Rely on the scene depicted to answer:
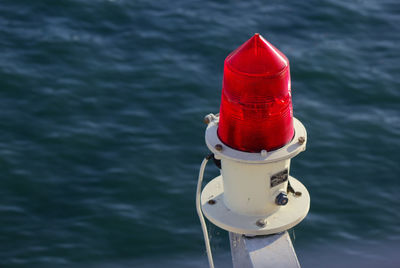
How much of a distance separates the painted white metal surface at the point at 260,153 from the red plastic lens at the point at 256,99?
0.8 inches

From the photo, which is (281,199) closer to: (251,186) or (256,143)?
(251,186)

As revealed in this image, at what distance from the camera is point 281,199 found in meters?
2.42

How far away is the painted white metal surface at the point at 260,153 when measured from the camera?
2299mm

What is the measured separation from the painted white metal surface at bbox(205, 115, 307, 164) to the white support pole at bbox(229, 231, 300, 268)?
28 cm

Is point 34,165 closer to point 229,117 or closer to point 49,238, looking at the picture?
point 49,238

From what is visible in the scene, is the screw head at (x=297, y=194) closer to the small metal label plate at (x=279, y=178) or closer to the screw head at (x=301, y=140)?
the small metal label plate at (x=279, y=178)

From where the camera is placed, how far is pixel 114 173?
6871mm

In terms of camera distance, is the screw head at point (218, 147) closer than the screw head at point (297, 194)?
Yes

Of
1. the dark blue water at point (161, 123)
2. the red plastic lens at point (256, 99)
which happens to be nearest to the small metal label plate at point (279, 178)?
the red plastic lens at point (256, 99)

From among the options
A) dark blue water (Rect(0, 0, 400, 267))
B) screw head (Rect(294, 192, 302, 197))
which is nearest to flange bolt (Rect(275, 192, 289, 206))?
screw head (Rect(294, 192, 302, 197))

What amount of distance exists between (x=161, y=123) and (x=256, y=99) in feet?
17.0

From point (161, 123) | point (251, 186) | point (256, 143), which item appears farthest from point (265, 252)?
point (161, 123)

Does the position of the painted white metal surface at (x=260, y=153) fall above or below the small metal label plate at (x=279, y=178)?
above

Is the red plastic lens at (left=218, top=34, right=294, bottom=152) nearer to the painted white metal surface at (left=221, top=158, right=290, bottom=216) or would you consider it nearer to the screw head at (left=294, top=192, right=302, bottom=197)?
the painted white metal surface at (left=221, top=158, right=290, bottom=216)
